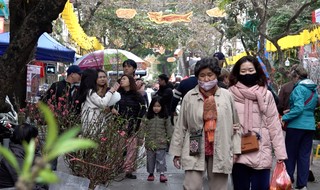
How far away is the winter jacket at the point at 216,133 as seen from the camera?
17.4 feet

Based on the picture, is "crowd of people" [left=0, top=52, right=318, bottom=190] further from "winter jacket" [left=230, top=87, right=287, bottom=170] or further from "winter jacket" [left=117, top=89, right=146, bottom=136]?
"winter jacket" [left=117, top=89, right=146, bottom=136]

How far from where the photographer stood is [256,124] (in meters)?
5.71

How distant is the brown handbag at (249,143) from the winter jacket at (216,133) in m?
0.13

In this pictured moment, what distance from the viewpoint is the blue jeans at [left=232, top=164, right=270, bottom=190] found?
5734 mm

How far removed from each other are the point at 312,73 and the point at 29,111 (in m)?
9.73

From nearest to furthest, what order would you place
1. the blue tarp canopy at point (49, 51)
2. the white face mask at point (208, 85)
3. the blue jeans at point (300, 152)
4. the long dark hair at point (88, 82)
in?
the white face mask at point (208, 85)
the long dark hair at point (88, 82)
the blue jeans at point (300, 152)
the blue tarp canopy at point (49, 51)

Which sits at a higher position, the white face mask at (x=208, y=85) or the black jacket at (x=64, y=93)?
the white face mask at (x=208, y=85)

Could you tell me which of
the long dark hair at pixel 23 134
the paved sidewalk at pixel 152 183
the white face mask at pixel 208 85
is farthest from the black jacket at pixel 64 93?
the white face mask at pixel 208 85

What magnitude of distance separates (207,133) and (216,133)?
8 cm

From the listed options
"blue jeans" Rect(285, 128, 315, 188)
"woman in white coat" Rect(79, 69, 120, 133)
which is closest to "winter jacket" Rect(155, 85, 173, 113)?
"woman in white coat" Rect(79, 69, 120, 133)

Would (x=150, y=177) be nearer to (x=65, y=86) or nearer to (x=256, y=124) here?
(x=65, y=86)

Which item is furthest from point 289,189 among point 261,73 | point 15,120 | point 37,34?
point 15,120

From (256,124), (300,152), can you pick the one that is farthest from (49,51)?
(256,124)

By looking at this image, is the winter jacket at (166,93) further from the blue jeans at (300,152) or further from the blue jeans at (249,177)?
the blue jeans at (249,177)
